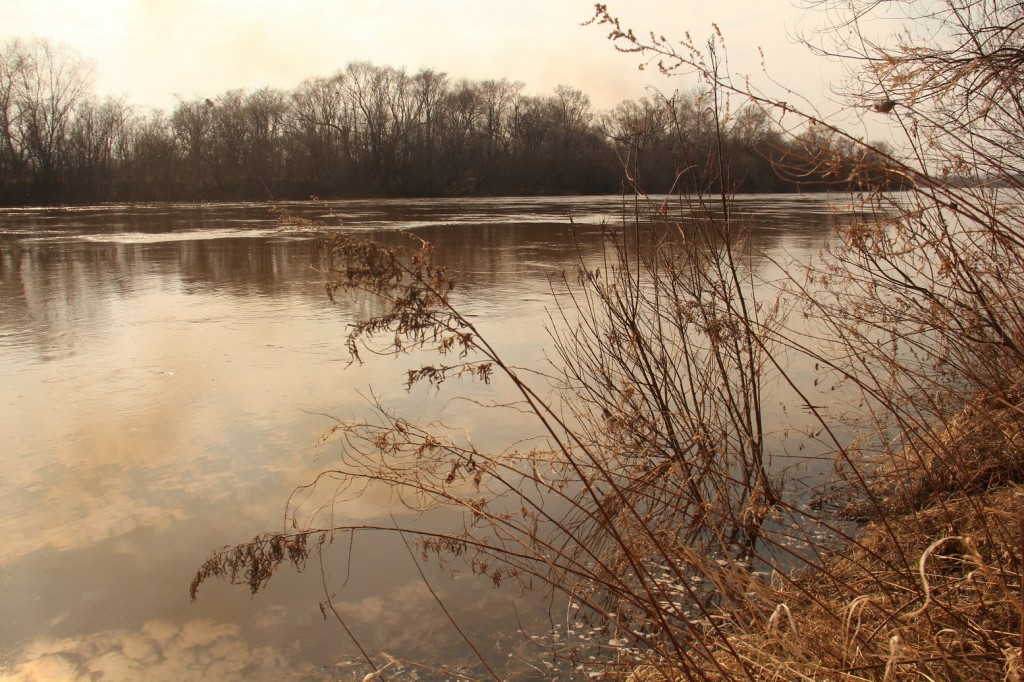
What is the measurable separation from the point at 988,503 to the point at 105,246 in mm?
18774

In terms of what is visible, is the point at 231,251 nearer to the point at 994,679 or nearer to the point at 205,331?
the point at 205,331

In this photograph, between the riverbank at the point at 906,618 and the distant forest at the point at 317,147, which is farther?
the distant forest at the point at 317,147

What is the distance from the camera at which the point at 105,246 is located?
18516 millimetres

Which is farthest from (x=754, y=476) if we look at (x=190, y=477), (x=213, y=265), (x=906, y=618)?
(x=213, y=265)

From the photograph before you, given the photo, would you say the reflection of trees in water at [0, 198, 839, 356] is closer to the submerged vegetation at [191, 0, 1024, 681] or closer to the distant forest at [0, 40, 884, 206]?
the submerged vegetation at [191, 0, 1024, 681]

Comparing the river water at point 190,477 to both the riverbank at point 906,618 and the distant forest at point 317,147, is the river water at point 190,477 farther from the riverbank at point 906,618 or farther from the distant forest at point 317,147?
the distant forest at point 317,147

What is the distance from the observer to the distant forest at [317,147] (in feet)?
190

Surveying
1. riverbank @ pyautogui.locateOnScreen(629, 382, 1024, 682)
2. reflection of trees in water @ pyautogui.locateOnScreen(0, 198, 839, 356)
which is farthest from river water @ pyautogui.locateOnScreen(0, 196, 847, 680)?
riverbank @ pyautogui.locateOnScreen(629, 382, 1024, 682)

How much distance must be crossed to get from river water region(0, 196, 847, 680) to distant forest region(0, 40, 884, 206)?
46507 millimetres

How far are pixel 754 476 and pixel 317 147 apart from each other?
6806 centimetres

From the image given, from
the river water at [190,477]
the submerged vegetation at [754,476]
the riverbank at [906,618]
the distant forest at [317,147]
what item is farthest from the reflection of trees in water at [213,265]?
the distant forest at [317,147]

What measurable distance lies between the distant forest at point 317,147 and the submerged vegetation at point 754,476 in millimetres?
49837

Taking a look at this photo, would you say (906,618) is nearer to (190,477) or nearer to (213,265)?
(190,477)

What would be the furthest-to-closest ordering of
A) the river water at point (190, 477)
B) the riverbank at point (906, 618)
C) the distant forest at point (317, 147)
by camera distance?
1. the distant forest at point (317, 147)
2. the river water at point (190, 477)
3. the riverbank at point (906, 618)
